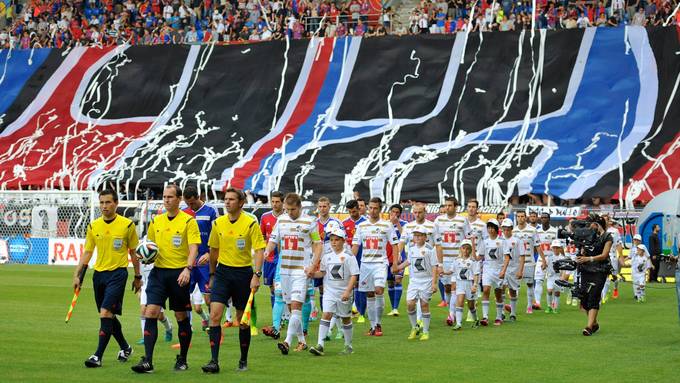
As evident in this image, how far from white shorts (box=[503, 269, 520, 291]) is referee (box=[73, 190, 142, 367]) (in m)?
9.61

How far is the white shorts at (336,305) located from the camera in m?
16.2

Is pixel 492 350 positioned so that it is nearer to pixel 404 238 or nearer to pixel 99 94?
pixel 404 238

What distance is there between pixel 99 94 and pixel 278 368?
36.9 metres

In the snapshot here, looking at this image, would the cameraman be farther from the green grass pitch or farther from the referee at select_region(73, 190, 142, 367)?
the referee at select_region(73, 190, 142, 367)

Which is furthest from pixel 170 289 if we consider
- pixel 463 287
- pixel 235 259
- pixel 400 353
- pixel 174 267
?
pixel 463 287

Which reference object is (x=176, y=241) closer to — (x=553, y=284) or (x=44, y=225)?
(x=553, y=284)

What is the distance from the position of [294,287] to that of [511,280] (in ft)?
24.1

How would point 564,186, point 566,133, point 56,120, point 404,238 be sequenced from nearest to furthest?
point 404,238 < point 564,186 < point 566,133 < point 56,120

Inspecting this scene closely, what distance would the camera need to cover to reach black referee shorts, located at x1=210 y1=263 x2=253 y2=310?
14273 mm

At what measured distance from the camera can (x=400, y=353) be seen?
1661cm

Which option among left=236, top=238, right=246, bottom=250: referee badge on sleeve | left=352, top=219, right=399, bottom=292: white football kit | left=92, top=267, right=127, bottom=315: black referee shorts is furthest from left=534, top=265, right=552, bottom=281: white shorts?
left=92, top=267, right=127, bottom=315: black referee shorts

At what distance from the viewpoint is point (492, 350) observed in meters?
17.1

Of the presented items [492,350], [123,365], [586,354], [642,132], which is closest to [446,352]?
[492,350]

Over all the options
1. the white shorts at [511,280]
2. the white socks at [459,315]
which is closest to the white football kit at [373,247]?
the white socks at [459,315]
